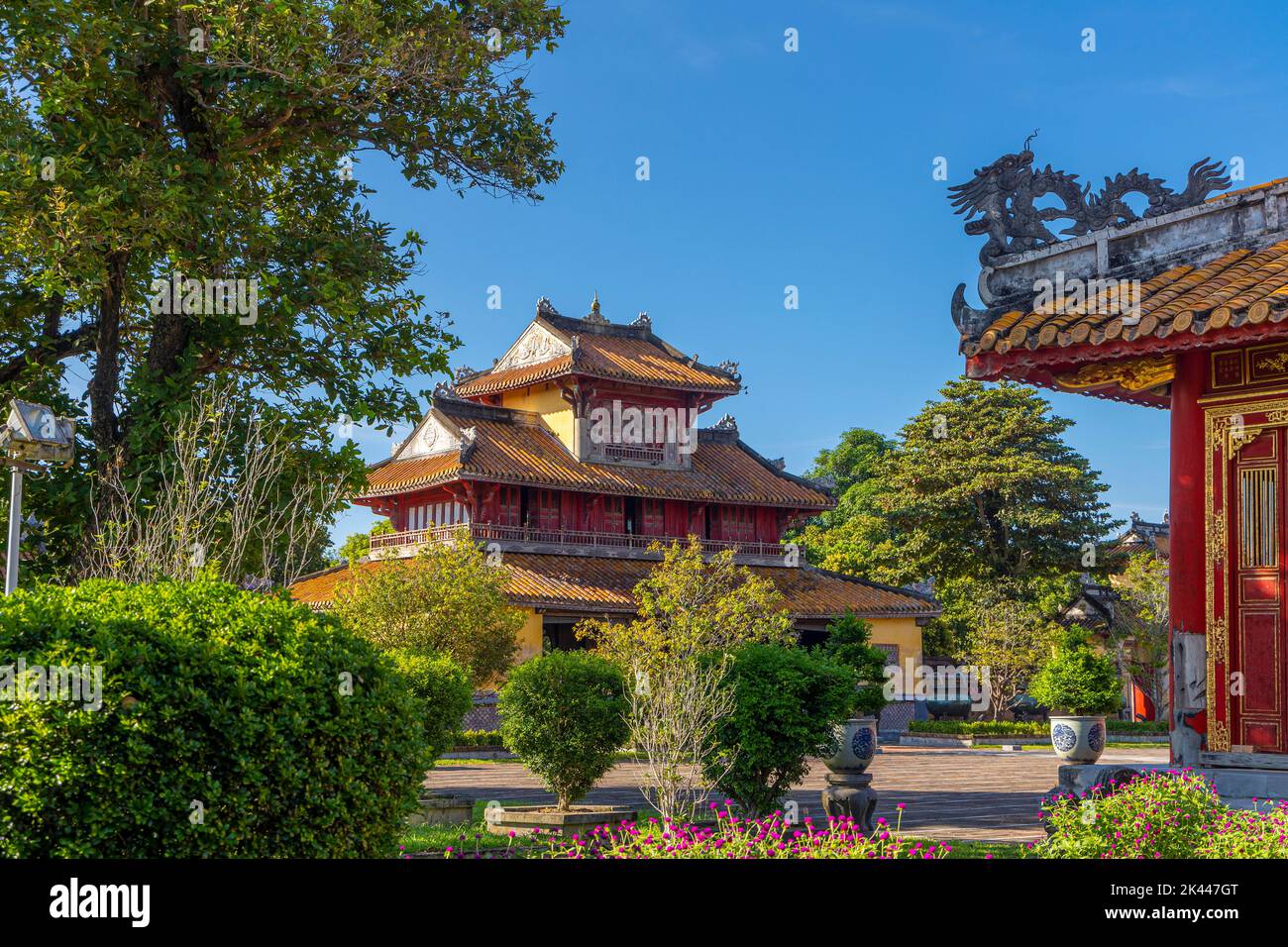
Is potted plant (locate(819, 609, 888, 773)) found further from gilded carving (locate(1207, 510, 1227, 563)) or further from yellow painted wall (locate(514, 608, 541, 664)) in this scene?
yellow painted wall (locate(514, 608, 541, 664))

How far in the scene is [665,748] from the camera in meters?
10.2

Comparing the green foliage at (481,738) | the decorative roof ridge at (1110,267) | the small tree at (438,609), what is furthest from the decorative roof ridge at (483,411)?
the decorative roof ridge at (1110,267)

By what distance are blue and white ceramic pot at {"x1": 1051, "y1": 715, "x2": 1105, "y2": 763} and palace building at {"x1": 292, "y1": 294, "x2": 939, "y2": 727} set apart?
16999 mm

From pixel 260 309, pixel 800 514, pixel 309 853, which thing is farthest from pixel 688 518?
pixel 309 853

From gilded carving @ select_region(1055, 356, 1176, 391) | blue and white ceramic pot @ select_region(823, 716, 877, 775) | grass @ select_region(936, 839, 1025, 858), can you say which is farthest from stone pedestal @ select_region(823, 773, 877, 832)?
gilded carving @ select_region(1055, 356, 1176, 391)

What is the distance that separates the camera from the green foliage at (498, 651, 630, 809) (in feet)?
40.4

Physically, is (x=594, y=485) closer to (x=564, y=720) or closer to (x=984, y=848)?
(x=564, y=720)

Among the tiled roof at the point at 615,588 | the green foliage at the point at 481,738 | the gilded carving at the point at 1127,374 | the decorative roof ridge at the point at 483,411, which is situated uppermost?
the decorative roof ridge at the point at 483,411

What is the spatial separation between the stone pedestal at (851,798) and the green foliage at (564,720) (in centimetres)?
232

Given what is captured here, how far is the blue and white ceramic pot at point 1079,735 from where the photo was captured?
1365cm

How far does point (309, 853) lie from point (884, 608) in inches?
1224

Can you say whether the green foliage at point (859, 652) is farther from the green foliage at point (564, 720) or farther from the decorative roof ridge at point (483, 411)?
the decorative roof ridge at point (483, 411)

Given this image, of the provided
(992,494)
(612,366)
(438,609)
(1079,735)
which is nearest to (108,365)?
(438,609)
